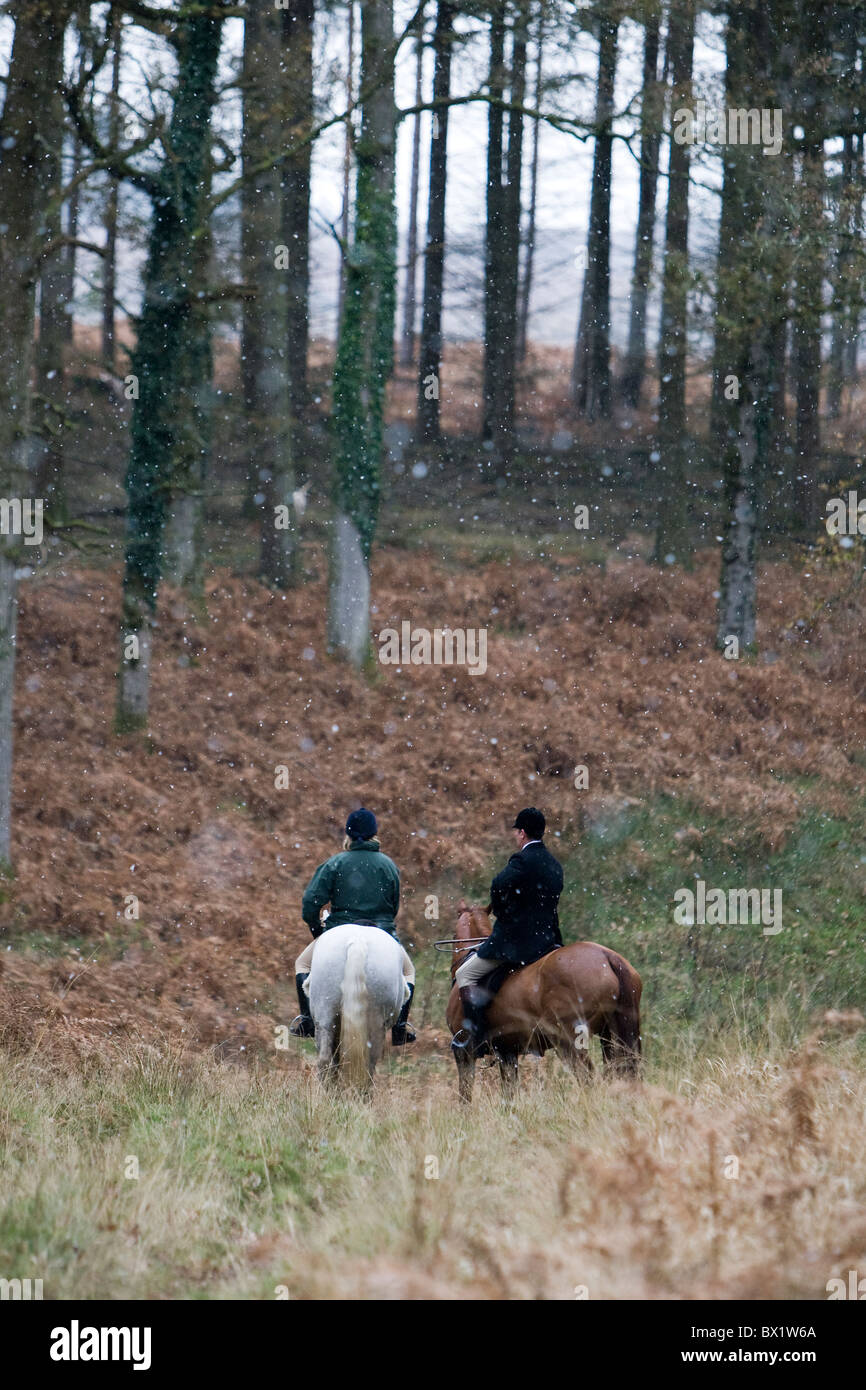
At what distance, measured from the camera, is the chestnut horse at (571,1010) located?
27.2ft

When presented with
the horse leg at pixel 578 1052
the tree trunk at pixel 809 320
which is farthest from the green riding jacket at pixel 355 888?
the tree trunk at pixel 809 320

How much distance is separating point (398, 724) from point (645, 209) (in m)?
21.1

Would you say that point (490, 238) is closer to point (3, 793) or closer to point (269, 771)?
point (269, 771)

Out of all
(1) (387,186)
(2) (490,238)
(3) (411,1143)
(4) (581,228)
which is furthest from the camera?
(4) (581,228)

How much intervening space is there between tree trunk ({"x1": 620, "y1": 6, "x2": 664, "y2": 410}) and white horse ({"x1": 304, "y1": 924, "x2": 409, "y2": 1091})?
12.7m

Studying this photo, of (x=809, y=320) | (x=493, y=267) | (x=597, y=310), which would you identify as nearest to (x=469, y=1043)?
(x=809, y=320)

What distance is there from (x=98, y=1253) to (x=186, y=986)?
22.8ft

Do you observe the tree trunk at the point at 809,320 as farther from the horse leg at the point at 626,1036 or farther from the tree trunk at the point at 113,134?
the horse leg at the point at 626,1036

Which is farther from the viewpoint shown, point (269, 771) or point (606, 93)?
point (606, 93)

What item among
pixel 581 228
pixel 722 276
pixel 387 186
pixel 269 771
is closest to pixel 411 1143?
pixel 269 771

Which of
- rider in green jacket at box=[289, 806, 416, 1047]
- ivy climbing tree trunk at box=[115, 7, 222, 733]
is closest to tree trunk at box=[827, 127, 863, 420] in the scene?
ivy climbing tree trunk at box=[115, 7, 222, 733]

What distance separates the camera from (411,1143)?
260 inches

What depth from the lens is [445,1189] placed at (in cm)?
560

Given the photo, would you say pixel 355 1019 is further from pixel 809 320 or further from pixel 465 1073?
pixel 809 320
